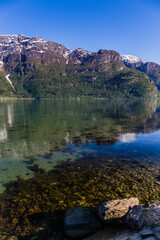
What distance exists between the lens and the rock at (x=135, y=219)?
988 cm

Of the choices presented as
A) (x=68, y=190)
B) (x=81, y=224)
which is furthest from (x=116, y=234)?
(x=68, y=190)

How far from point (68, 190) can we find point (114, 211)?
666cm

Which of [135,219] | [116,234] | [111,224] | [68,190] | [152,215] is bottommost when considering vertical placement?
[68,190]

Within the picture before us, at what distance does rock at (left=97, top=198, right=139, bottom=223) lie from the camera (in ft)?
35.0

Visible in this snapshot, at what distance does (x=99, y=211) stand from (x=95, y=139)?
25440 mm

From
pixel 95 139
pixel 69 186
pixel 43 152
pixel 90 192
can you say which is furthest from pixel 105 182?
pixel 95 139

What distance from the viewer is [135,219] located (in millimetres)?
9898

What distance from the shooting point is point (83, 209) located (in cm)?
1219

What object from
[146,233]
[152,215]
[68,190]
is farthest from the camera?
[68,190]

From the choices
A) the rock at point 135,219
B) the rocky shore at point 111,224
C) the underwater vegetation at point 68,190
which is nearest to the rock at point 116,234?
the rocky shore at point 111,224

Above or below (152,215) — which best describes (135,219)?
above

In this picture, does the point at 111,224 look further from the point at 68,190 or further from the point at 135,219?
the point at 68,190

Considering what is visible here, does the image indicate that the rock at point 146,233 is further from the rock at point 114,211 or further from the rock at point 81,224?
the rock at point 81,224

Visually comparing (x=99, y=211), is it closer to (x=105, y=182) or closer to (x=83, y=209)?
(x=83, y=209)
